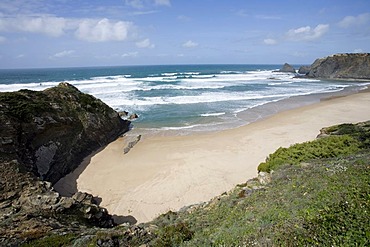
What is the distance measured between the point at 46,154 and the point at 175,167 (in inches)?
266

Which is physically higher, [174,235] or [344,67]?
[344,67]

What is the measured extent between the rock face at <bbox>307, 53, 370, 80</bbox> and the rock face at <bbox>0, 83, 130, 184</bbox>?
221 feet

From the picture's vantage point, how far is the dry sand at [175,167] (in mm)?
11195

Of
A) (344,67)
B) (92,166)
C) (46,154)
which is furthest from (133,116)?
(344,67)

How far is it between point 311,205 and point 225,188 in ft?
20.0

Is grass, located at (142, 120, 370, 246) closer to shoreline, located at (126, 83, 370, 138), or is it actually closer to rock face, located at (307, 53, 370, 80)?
shoreline, located at (126, 83, 370, 138)

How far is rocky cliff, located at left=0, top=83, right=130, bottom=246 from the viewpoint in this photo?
7606 mm

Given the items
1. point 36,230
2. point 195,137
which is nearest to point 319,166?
→ point 36,230

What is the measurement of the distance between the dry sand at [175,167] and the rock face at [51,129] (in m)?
0.94

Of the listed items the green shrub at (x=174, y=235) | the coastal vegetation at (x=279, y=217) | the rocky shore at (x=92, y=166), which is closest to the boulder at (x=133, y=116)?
the rocky shore at (x=92, y=166)

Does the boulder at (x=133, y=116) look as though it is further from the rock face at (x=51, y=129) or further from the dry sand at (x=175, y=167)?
the dry sand at (x=175, y=167)

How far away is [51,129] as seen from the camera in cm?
1409

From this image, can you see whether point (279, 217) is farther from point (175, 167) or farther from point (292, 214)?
point (175, 167)

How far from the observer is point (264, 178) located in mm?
8938
